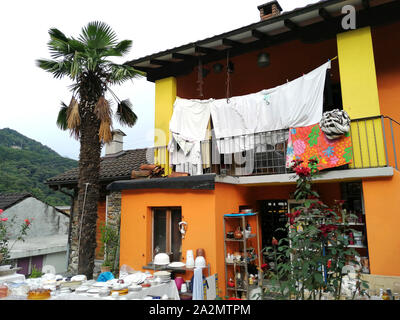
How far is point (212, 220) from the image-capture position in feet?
19.6

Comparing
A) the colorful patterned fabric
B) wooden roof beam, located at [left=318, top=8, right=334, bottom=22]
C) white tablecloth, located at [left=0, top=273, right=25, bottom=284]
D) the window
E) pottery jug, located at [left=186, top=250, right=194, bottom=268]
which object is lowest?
white tablecloth, located at [left=0, top=273, right=25, bottom=284]

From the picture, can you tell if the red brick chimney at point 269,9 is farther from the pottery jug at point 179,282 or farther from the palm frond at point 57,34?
the pottery jug at point 179,282

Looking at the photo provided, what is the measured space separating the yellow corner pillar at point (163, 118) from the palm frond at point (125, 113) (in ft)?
2.63

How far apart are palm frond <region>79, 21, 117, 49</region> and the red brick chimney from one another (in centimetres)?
526

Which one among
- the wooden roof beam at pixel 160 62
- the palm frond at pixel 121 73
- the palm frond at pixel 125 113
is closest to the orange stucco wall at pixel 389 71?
the wooden roof beam at pixel 160 62

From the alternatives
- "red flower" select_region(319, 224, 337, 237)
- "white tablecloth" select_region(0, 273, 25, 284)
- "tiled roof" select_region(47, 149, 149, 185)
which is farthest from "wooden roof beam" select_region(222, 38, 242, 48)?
"white tablecloth" select_region(0, 273, 25, 284)

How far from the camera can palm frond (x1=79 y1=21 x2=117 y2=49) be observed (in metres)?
7.52

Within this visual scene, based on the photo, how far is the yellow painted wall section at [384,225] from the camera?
5090 mm

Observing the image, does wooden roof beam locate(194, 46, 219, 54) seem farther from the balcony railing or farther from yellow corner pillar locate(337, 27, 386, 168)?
yellow corner pillar locate(337, 27, 386, 168)

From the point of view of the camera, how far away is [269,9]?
9.40m

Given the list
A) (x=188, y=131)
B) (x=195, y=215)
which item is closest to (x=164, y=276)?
(x=195, y=215)
